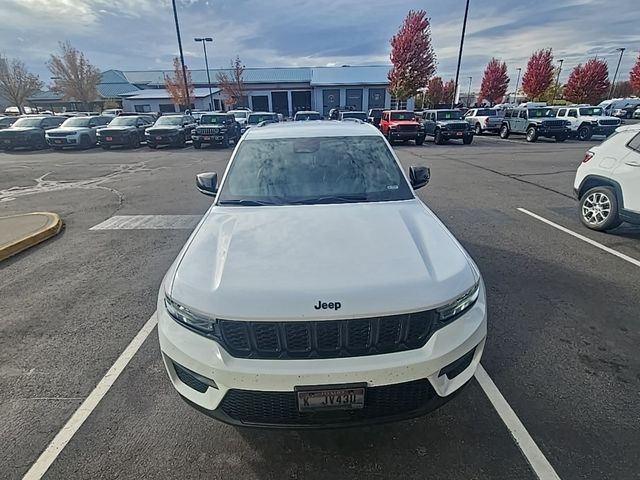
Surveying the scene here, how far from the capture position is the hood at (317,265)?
184cm

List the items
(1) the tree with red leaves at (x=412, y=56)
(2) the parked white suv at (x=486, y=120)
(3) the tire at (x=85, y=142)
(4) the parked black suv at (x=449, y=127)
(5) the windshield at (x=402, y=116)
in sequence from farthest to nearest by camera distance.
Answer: (1) the tree with red leaves at (x=412, y=56) < (2) the parked white suv at (x=486, y=120) < (5) the windshield at (x=402, y=116) < (4) the parked black suv at (x=449, y=127) < (3) the tire at (x=85, y=142)

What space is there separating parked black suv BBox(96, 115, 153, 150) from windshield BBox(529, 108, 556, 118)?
78.8 ft

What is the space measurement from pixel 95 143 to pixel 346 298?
82.5 feet

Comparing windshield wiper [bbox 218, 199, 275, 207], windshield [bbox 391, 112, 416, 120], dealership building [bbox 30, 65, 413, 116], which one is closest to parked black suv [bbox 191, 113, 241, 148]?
windshield [bbox 391, 112, 416, 120]

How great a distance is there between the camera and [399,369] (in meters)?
1.81

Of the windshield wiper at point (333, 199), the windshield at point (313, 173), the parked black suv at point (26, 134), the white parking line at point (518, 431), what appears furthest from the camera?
the parked black suv at point (26, 134)

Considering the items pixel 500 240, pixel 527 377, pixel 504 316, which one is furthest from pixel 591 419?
pixel 500 240

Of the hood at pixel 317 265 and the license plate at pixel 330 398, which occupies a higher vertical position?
the hood at pixel 317 265

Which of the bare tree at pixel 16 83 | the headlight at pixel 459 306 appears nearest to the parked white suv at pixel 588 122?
the headlight at pixel 459 306

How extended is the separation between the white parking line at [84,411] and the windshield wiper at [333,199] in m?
1.94

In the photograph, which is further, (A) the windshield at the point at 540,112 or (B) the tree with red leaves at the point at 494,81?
(B) the tree with red leaves at the point at 494,81

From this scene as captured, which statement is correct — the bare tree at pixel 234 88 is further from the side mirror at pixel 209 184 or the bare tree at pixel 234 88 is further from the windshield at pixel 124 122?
the side mirror at pixel 209 184

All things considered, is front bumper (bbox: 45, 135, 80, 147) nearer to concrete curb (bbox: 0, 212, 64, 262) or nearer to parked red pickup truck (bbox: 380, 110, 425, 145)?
concrete curb (bbox: 0, 212, 64, 262)

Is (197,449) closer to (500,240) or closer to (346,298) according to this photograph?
(346,298)
